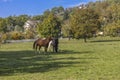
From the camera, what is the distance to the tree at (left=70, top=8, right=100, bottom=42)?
3426 inches

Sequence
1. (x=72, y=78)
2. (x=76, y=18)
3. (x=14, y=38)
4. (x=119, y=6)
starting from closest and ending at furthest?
(x=72, y=78) < (x=76, y=18) < (x=119, y=6) < (x=14, y=38)

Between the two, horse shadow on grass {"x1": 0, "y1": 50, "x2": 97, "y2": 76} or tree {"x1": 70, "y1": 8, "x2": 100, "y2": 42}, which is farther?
tree {"x1": 70, "y1": 8, "x2": 100, "y2": 42}

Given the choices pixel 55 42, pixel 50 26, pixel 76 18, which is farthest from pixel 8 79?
pixel 50 26

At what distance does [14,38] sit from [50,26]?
101 feet

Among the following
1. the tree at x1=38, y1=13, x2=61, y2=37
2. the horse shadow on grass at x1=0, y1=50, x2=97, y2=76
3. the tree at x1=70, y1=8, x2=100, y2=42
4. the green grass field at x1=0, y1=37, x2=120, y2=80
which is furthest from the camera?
the tree at x1=38, y1=13, x2=61, y2=37

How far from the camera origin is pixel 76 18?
92250mm

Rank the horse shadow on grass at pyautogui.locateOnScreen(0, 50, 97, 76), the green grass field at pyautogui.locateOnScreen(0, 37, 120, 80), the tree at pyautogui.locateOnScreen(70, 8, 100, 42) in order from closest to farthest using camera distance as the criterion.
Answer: the green grass field at pyautogui.locateOnScreen(0, 37, 120, 80), the horse shadow on grass at pyautogui.locateOnScreen(0, 50, 97, 76), the tree at pyautogui.locateOnScreen(70, 8, 100, 42)

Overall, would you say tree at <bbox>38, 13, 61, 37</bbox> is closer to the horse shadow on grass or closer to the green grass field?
the green grass field

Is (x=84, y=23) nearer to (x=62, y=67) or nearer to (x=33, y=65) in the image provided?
(x=33, y=65)

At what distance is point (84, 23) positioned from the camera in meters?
90.3

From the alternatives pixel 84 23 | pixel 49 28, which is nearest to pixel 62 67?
pixel 84 23

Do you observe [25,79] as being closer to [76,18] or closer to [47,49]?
[47,49]

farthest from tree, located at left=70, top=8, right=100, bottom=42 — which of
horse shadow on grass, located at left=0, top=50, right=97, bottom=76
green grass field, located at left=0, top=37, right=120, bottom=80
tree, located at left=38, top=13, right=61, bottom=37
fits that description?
horse shadow on grass, located at left=0, top=50, right=97, bottom=76

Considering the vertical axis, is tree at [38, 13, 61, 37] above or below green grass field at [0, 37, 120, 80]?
above
